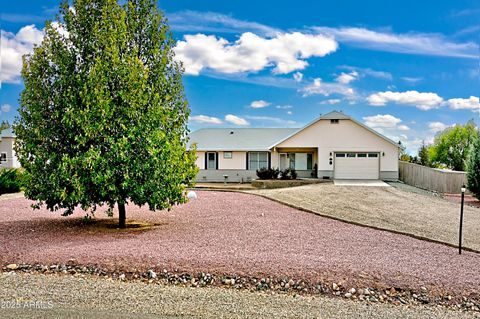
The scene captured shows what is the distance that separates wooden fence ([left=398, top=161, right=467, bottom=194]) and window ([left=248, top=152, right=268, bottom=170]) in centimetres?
1014

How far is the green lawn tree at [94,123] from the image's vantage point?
1073cm

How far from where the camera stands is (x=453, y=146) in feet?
139

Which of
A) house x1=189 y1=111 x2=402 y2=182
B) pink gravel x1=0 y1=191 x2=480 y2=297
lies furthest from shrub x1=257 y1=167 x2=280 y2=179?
pink gravel x1=0 y1=191 x2=480 y2=297

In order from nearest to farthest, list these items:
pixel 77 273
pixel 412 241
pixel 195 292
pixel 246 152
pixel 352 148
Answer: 1. pixel 195 292
2. pixel 77 273
3. pixel 412 241
4. pixel 352 148
5. pixel 246 152

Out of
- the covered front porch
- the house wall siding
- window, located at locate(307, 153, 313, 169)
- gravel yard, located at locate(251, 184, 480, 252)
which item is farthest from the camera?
window, located at locate(307, 153, 313, 169)

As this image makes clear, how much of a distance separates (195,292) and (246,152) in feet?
78.7

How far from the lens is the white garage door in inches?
1093

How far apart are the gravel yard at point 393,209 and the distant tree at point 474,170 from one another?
9.26 feet

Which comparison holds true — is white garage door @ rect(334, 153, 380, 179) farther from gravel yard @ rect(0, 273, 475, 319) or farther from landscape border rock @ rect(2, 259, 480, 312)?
gravel yard @ rect(0, 273, 475, 319)

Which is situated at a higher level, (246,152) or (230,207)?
(246,152)

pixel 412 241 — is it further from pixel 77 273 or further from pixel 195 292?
pixel 77 273

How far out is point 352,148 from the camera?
27.8 m

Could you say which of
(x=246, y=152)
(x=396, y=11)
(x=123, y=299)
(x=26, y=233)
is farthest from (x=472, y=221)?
(x=246, y=152)

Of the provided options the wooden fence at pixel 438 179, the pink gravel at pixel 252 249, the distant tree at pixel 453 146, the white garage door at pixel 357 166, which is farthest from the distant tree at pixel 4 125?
the distant tree at pixel 453 146
